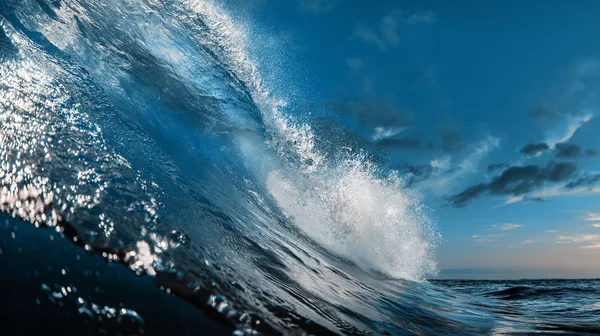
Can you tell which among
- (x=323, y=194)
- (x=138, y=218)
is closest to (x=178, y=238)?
(x=138, y=218)

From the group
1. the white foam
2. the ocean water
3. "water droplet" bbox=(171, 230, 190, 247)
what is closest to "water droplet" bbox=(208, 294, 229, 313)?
the ocean water

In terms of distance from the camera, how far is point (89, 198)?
218 centimetres

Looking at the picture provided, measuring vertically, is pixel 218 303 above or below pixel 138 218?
below

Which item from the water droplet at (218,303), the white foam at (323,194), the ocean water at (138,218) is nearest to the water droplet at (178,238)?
the ocean water at (138,218)

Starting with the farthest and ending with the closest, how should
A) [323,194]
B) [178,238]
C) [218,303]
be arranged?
[323,194] → [178,238] → [218,303]

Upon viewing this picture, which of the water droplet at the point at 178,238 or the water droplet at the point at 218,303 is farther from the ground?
the water droplet at the point at 178,238

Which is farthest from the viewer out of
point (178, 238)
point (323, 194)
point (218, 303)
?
point (323, 194)

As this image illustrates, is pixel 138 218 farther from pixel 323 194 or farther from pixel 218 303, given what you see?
pixel 323 194

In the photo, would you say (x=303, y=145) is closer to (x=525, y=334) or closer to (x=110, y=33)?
(x=110, y=33)

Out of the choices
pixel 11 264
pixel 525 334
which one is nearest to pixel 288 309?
pixel 11 264

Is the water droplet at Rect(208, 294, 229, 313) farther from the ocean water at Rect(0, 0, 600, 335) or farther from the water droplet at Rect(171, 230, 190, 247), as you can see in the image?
the water droplet at Rect(171, 230, 190, 247)

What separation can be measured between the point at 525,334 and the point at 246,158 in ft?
20.8

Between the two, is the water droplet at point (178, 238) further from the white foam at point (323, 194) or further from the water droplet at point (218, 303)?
the white foam at point (323, 194)

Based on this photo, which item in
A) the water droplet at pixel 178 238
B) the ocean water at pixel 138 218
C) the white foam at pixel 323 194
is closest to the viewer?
the ocean water at pixel 138 218
